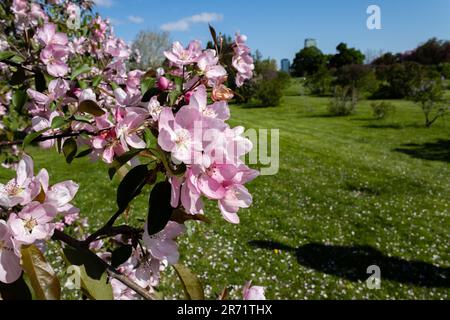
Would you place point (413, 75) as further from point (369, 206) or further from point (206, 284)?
point (206, 284)

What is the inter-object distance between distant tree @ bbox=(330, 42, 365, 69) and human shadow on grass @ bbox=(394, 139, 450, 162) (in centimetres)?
2079

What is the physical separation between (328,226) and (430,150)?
7.68 meters

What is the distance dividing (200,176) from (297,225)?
5245 mm

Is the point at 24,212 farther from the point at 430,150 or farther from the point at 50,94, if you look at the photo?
the point at 430,150

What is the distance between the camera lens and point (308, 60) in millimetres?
33000

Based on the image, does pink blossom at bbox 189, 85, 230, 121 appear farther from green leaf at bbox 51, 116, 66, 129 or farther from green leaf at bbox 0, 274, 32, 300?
green leaf at bbox 0, 274, 32, 300

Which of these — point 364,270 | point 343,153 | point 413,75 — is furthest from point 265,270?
point 413,75

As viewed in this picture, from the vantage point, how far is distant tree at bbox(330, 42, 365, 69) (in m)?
32.0

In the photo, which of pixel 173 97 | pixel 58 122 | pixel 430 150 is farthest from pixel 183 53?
pixel 430 150

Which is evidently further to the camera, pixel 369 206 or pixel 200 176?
pixel 369 206

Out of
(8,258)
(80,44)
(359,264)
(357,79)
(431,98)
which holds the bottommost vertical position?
(359,264)

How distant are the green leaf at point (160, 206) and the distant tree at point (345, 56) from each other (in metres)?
33.6

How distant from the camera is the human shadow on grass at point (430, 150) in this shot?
1095cm

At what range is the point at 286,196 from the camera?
7273mm
